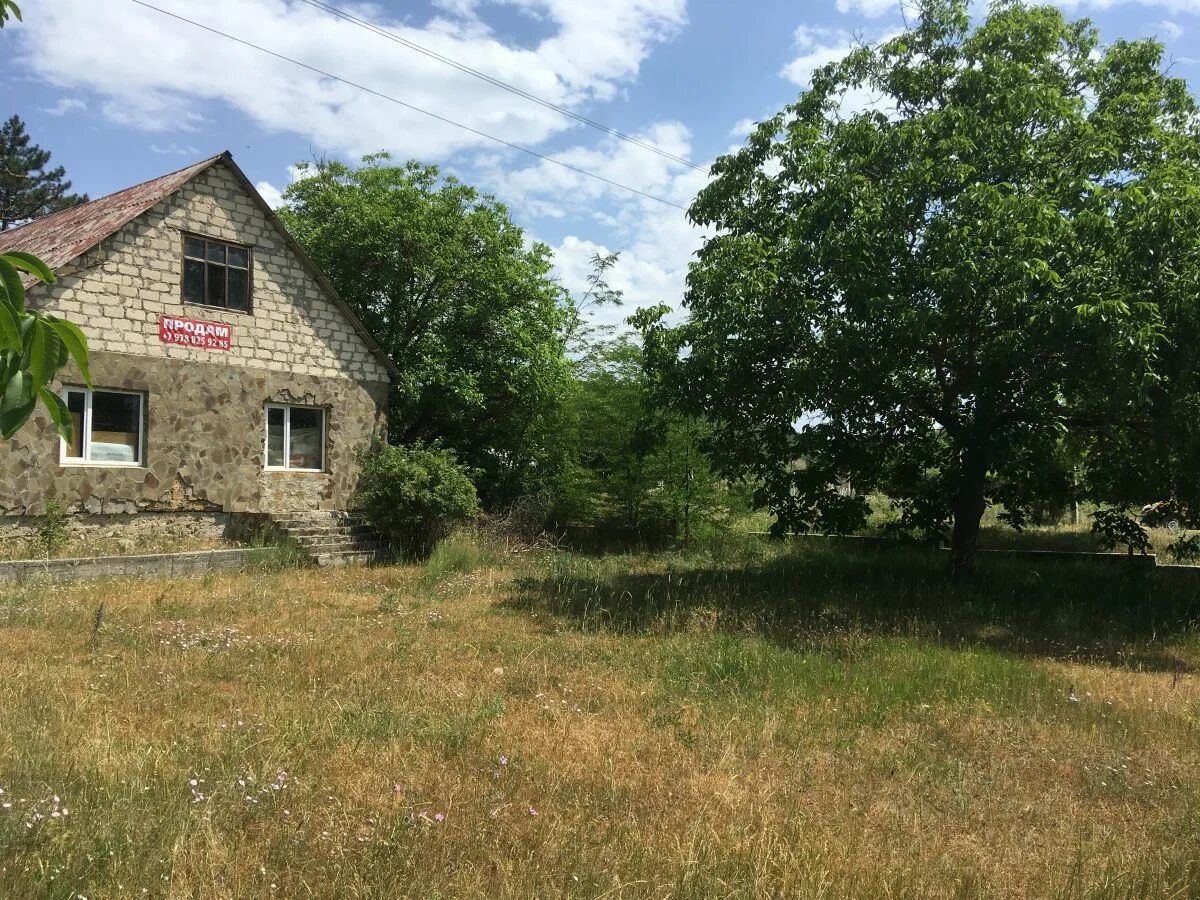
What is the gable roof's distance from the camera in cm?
1484

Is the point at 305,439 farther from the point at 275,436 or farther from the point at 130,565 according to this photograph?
the point at 130,565

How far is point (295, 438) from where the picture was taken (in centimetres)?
1756

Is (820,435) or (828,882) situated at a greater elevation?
(820,435)

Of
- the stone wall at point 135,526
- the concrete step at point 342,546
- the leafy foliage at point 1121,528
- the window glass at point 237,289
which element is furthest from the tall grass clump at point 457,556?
the leafy foliage at point 1121,528

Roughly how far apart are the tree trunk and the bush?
30.3ft

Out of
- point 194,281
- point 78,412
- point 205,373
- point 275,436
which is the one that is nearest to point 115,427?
point 78,412

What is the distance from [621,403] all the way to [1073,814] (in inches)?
614

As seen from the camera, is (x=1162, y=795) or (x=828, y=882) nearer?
(x=828, y=882)

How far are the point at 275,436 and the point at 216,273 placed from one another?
3474mm

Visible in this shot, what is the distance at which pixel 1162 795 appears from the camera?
16.6 ft

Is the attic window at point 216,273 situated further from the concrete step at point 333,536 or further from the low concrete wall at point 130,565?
the low concrete wall at point 130,565

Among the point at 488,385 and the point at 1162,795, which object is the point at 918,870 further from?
the point at 488,385

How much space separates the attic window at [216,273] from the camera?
1596cm

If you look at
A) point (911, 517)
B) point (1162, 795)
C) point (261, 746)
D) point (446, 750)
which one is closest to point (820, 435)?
point (911, 517)
